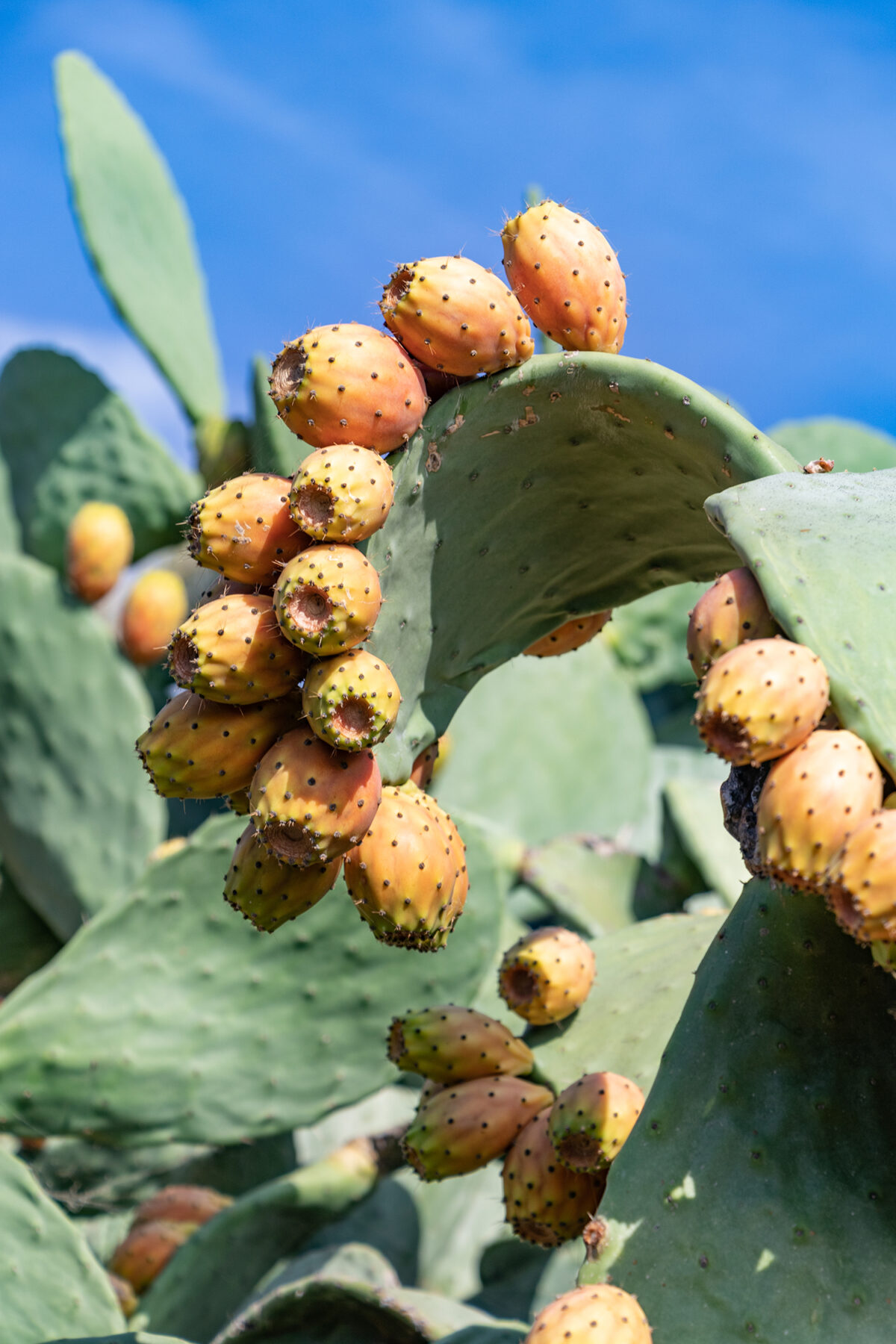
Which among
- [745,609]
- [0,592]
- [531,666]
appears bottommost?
[531,666]

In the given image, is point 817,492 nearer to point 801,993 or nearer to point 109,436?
point 801,993

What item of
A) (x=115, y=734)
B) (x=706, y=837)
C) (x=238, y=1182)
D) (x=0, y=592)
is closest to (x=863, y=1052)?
(x=706, y=837)

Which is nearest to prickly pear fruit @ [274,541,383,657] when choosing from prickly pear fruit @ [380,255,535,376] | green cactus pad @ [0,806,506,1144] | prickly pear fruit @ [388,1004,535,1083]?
prickly pear fruit @ [380,255,535,376]

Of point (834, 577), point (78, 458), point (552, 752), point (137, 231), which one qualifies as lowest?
point (552, 752)

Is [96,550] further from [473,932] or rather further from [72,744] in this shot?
[473,932]

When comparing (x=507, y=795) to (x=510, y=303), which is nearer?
(x=510, y=303)

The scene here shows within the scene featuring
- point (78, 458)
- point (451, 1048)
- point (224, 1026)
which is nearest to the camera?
point (451, 1048)

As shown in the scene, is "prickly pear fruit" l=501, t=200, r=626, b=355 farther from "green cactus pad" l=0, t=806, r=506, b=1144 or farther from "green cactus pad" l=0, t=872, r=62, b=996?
"green cactus pad" l=0, t=872, r=62, b=996

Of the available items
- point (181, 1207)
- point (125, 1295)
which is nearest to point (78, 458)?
point (181, 1207)
